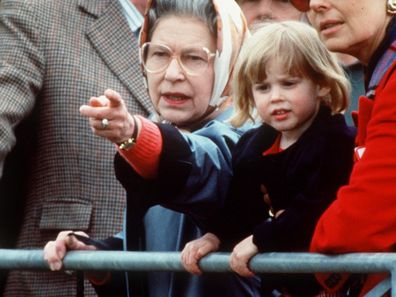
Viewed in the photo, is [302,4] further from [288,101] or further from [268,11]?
[268,11]

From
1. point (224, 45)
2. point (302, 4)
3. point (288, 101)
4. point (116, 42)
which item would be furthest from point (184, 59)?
point (116, 42)

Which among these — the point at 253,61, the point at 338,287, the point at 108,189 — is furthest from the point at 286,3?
the point at 338,287

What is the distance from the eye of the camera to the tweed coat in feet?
18.0

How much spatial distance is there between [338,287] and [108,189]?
1.77 metres

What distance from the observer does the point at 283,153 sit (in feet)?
13.5

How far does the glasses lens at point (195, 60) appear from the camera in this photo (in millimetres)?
4559

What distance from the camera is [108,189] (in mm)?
5535

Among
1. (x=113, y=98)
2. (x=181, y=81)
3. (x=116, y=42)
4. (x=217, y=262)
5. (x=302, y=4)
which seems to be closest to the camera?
(x=113, y=98)

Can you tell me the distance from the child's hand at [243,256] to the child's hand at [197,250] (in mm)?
135

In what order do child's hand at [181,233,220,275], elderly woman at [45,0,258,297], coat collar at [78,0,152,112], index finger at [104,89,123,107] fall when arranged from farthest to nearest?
coat collar at [78,0,152,112], elderly woman at [45,0,258,297], child's hand at [181,233,220,275], index finger at [104,89,123,107]

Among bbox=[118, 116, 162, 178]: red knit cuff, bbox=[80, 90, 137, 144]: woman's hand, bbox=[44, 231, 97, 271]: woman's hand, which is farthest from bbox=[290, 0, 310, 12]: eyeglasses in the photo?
bbox=[44, 231, 97, 271]: woman's hand

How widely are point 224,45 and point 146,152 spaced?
0.64m

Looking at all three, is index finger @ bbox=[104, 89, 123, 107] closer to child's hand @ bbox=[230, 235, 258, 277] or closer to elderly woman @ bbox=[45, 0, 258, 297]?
elderly woman @ bbox=[45, 0, 258, 297]

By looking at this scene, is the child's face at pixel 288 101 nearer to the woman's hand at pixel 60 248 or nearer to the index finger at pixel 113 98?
the index finger at pixel 113 98
